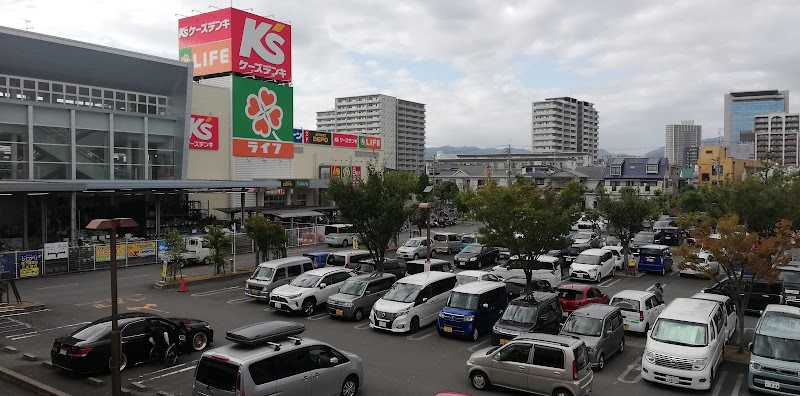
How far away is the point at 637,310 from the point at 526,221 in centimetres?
513

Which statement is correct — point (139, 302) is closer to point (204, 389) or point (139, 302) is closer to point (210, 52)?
point (204, 389)

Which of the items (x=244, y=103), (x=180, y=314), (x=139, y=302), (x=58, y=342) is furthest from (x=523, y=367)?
(x=244, y=103)

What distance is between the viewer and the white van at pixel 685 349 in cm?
1296

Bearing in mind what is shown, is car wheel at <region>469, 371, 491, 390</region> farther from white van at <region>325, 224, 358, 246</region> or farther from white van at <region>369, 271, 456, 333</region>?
white van at <region>325, 224, 358, 246</region>

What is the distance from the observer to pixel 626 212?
30422 mm

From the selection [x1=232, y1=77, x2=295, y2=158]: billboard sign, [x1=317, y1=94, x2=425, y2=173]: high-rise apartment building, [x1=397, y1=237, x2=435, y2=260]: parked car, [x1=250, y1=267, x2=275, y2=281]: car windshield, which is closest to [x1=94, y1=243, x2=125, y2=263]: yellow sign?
[x1=250, y1=267, x2=275, y2=281]: car windshield

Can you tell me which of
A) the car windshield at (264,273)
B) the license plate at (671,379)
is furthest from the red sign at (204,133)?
the license plate at (671,379)

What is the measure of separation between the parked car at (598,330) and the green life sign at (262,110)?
139 ft

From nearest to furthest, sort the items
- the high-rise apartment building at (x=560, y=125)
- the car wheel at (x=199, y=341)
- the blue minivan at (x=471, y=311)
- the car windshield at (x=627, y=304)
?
the car wheel at (x=199, y=341) → the blue minivan at (x=471, y=311) → the car windshield at (x=627, y=304) → the high-rise apartment building at (x=560, y=125)

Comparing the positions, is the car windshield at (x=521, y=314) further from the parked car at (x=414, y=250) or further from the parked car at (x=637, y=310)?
the parked car at (x=414, y=250)

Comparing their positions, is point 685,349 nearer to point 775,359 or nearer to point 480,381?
point 775,359

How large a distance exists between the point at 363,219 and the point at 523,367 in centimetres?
1395

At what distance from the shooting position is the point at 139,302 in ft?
74.6

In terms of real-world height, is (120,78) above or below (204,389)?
above
